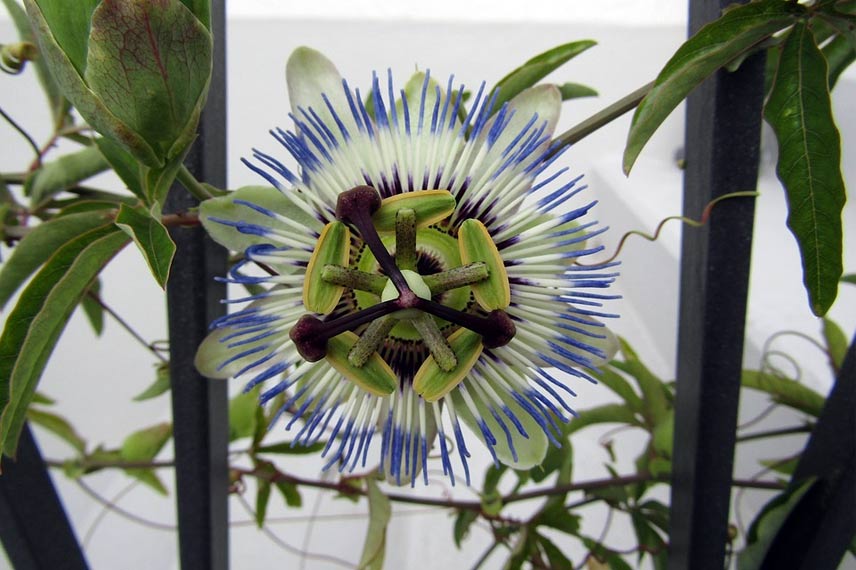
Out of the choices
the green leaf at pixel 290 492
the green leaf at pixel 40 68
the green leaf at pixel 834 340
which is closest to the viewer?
the green leaf at pixel 40 68

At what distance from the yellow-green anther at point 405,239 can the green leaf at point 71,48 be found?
15 cm

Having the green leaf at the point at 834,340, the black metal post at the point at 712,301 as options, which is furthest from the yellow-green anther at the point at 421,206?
the green leaf at the point at 834,340

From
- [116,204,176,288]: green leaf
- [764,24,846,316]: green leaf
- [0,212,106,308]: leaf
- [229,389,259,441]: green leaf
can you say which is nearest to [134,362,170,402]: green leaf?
[229,389,259,441]: green leaf

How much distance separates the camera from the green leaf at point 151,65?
36 cm

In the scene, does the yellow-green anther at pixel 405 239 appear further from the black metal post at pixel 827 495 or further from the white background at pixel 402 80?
the white background at pixel 402 80

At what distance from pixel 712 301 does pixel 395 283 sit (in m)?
0.27

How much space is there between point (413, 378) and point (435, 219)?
108mm

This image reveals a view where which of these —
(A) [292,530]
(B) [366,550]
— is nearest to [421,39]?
(A) [292,530]

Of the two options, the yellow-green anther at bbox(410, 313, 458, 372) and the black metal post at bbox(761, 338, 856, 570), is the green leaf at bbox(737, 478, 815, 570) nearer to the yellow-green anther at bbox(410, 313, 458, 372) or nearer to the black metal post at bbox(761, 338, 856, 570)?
the black metal post at bbox(761, 338, 856, 570)

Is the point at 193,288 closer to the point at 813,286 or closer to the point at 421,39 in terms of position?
the point at 813,286

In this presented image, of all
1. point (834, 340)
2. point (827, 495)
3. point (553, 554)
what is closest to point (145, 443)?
point (553, 554)

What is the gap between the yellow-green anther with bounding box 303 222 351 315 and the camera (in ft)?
1.33

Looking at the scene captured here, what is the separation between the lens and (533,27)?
4.91ft

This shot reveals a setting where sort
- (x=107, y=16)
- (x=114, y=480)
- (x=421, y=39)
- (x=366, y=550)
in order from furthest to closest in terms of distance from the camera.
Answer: (x=114, y=480)
(x=421, y=39)
(x=366, y=550)
(x=107, y=16)
